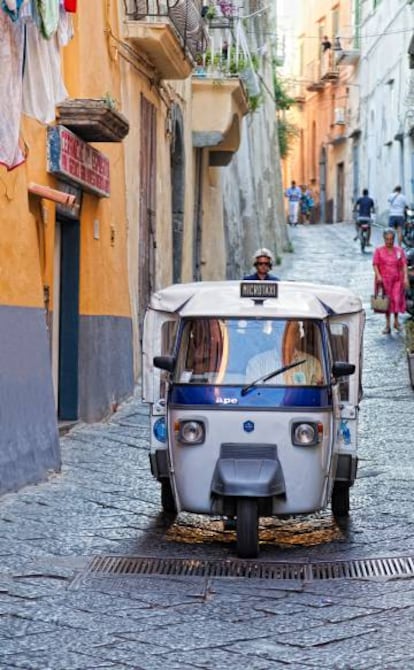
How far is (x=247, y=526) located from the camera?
27.9 feet

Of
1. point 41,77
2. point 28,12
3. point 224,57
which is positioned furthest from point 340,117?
point 28,12

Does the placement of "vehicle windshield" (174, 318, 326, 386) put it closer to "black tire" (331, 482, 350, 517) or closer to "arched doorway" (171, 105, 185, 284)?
"black tire" (331, 482, 350, 517)

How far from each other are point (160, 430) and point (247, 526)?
4.09 ft

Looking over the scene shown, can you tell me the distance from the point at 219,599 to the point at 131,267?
33.7 ft

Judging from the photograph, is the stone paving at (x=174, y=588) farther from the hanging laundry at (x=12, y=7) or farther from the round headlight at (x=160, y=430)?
the hanging laundry at (x=12, y=7)

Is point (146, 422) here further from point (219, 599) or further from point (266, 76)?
point (266, 76)

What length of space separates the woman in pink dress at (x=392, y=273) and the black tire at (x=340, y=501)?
11282mm

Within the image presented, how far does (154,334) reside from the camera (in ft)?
32.8

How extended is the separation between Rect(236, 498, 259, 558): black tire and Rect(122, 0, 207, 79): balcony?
9427 mm

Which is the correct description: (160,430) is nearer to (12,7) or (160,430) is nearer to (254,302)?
(254,302)

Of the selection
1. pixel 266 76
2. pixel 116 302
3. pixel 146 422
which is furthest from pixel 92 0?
pixel 266 76

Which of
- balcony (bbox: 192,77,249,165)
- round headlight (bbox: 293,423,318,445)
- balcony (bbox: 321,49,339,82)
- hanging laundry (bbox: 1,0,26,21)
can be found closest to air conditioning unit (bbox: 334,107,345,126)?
balcony (bbox: 321,49,339,82)

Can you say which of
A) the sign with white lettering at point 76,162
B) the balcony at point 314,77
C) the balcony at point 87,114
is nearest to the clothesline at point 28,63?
the sign with white lettering at point 76,162

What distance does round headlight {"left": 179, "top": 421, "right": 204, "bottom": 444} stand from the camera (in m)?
8.84
